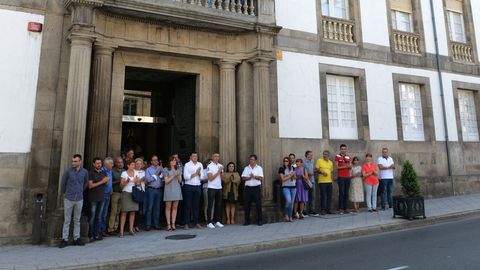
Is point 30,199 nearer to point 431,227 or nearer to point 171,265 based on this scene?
point 171,265

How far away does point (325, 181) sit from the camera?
10977mm

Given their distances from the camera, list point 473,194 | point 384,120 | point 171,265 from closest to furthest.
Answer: point 171,265 < point 384,120 < point 473,194

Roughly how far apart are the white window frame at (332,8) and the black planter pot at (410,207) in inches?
287

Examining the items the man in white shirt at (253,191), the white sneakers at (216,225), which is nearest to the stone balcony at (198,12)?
the man in white shirt at (253,191)

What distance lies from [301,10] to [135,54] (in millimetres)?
6005

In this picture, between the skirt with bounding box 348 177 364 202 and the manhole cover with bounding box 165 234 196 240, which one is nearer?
the manhole cover with bounding box 165 234 196 240

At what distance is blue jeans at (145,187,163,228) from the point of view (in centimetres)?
880

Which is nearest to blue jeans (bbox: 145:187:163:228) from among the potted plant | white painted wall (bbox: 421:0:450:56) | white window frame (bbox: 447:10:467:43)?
the potted plant

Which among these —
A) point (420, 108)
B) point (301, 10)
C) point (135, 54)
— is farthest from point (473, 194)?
point (135, 54)

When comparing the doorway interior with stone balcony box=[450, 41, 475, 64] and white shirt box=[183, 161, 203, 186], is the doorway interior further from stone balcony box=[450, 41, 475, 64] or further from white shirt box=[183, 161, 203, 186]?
stone balcony box=[450, 41, 475, 64]

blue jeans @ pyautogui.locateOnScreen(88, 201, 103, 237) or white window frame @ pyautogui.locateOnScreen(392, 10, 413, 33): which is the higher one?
white window frame @ pyautogui.locateOnScreen(392, 10, 413, 33)

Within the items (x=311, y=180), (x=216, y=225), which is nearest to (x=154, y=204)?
(x=216, y=225)

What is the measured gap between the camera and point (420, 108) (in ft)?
48.1

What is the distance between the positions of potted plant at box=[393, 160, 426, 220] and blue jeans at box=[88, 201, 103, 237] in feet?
24.6
